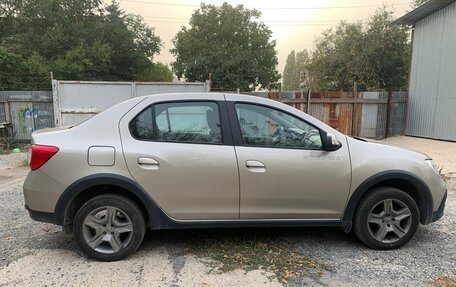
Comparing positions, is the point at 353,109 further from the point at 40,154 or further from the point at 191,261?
the point at 40,154

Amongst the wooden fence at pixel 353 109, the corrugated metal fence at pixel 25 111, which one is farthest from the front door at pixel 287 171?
the corrugated metal fence at pixel 25 111

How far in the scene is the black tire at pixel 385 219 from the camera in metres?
3.51

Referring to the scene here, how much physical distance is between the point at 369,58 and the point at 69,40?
72.3 feet

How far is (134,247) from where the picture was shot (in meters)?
3.35

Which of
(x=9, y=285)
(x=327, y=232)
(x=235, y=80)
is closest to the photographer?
(x=9, y=285)

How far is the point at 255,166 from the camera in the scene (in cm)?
333

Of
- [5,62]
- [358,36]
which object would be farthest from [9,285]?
[358,36]

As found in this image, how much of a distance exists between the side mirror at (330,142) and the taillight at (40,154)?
2.60 metres

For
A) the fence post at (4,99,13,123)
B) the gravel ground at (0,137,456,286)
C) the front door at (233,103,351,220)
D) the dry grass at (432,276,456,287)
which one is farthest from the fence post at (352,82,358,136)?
the fence post at (4,99,13,123)

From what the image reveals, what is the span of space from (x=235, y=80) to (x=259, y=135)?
80.7ft

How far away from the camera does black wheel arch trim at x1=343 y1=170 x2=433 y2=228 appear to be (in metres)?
3.45

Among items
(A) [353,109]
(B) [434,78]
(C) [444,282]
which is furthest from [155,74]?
(C) [444,282]

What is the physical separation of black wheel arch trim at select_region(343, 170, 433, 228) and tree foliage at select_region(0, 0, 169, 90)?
20.5m

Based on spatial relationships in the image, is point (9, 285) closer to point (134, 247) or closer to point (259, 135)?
point (134, 247)
